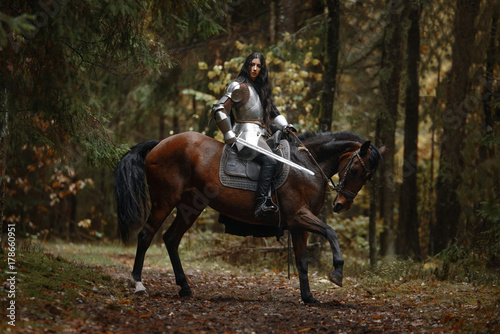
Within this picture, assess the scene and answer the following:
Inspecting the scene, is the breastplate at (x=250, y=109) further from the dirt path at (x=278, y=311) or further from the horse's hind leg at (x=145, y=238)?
the dirt path at (x=278, y=311)

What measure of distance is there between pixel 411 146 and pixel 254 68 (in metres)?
6.98

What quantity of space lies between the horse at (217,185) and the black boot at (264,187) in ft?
0.58

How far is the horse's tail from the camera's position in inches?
294

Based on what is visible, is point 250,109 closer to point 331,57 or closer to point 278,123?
point 278,123

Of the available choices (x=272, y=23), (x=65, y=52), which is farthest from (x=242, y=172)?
(x=272, y=23)

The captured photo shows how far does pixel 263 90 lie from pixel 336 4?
438cm

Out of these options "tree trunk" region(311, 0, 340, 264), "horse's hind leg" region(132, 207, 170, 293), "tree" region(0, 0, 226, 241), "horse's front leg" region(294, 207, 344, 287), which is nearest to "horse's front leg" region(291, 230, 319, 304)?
"horse's front leg" region(294, 207, 344, 287)

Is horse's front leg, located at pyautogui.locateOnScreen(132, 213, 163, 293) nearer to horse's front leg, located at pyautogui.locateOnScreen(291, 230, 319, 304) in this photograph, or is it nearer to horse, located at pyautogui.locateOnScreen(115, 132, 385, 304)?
horse, located at pyautogui.locateOnScreen(115, 132, 385, 304)

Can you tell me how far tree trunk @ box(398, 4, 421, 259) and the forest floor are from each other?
12.8ft

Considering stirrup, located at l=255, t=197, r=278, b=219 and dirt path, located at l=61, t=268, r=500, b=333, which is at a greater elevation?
stirrup, located at l=255, t=197, r=278, b=219

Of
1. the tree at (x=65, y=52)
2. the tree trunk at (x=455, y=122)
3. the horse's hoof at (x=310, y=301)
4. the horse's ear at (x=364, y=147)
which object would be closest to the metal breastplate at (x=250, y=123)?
the horse's ear at (x=364, y=147)

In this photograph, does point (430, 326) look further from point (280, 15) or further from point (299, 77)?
point (280, 15)

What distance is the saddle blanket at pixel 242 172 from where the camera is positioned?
7.45 metres

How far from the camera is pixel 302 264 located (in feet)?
24.0
